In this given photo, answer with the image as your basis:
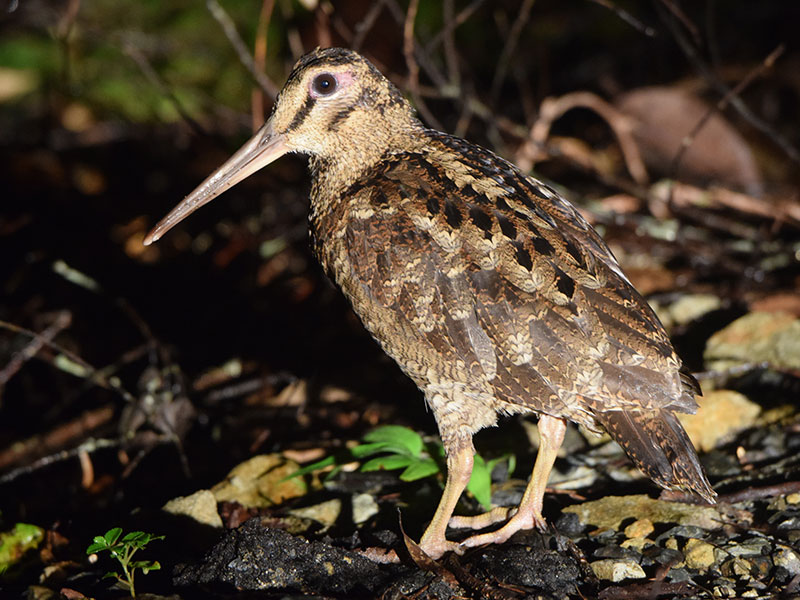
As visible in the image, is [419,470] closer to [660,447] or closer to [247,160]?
[660,447]

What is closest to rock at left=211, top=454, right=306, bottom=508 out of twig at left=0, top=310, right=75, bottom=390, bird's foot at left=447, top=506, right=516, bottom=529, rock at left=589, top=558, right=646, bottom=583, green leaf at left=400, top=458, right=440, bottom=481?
green leaf at left=400, top=458, right=440, bottom=481

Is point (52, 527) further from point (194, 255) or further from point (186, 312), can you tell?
point (194, 255)

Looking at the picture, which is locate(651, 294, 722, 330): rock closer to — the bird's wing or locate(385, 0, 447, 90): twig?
the bird's wing

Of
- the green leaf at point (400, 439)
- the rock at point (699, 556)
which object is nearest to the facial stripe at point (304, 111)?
the green leaf at point (400, 439)

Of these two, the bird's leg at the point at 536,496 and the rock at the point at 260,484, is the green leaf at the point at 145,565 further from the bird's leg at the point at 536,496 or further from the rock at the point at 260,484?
the bird's leg at the point at 536,496

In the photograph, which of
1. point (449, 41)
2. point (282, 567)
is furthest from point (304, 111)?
point (449, 41)

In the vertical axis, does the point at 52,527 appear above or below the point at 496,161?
below

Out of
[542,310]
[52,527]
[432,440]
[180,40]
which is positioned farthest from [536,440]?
[180,40]
